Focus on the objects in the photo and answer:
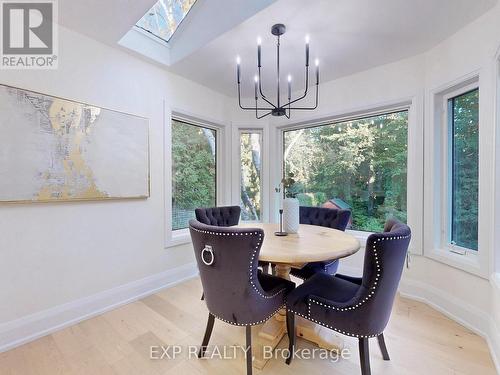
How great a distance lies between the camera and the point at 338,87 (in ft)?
9.72

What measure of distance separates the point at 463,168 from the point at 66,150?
137 inches

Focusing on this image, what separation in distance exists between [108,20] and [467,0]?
8.82 ft

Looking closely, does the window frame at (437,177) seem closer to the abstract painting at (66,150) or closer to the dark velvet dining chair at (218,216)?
the dark velvet dining chair at (218,216)

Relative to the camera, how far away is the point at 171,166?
2.84 m

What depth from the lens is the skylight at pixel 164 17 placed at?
7.64 feet

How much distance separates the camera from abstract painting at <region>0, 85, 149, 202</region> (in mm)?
1705

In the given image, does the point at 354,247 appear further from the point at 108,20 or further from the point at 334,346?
the point at 108,20

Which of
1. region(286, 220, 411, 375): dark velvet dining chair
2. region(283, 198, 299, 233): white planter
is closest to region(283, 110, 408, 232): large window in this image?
region(283, 198, 299, 233): white planter

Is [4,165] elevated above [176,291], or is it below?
above

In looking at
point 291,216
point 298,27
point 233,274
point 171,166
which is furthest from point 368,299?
point 171,166

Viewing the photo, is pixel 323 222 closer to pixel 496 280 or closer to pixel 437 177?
pixel 437 177

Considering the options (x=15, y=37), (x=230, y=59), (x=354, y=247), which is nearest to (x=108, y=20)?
(x=15, y=37)

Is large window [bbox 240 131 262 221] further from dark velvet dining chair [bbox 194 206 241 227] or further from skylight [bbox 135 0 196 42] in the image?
skylight [bbox 135 0 196 42]

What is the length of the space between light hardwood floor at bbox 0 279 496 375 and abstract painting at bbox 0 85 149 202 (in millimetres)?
1080
